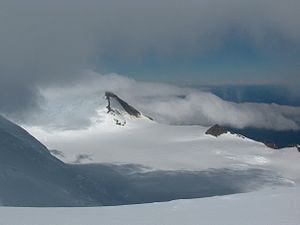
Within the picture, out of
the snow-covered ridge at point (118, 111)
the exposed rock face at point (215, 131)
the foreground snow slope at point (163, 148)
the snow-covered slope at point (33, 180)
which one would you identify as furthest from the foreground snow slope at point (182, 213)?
the snow-covered ridge at point (118, 111)

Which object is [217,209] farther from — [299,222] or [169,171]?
[169,171]

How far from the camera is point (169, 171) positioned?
97.9 metres

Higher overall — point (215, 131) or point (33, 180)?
point (215, 131)

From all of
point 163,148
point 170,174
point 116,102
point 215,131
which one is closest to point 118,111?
point 116,102

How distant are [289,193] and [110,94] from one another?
161 m

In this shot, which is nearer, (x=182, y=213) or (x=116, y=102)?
(x=182, y=213)

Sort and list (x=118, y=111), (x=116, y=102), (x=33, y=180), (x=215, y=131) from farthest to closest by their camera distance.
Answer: (x=116, y=102) < (x=118, y=111) < (x=215, y=131) < (x=33, y=180)

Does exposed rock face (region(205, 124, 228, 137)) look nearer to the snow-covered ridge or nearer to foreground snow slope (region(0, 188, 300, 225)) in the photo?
the snow-covered ridge

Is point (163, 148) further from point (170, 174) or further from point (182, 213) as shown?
point (182, 213)

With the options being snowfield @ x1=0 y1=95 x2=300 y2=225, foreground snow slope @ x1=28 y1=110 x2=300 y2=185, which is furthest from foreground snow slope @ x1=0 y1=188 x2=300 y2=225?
foreground snow slope @ x1=28 y1=110 x2=300 y2=185

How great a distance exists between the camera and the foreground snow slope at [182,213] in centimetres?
1114

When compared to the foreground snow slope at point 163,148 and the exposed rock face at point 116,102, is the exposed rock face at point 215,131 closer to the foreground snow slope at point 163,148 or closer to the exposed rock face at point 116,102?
the foreground snow slope at point 163,148

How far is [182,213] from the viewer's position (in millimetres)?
12055

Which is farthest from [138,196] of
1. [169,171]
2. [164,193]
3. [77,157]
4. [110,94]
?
[110,94]
